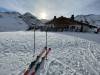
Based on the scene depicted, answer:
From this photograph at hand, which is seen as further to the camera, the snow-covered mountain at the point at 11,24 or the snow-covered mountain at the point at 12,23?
the snow-covered mountain at the point at 12,23

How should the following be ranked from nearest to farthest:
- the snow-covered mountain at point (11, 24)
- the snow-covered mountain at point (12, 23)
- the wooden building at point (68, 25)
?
the wooden building at point (68, 25) < the snow-covered mountain at point (11, 24) < the snow-covered mountain at point (12, 23)

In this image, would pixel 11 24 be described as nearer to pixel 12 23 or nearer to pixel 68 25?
pixel 12 23

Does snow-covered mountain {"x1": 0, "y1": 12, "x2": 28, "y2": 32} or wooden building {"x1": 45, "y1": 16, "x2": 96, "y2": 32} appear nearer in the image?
wooden building {"x1": 45, "y1": 16, "x2": 96, "y2": 32}

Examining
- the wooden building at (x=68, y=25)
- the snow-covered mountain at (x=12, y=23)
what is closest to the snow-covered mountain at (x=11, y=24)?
the snow-covered mountain at (x=12, y=23)

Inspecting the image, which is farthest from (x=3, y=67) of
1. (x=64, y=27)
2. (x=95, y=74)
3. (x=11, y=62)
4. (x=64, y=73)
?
(x=64, y=27)

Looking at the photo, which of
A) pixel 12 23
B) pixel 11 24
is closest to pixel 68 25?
pixel 11 24

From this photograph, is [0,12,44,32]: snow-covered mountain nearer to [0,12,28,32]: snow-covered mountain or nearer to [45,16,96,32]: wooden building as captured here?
[0,12,28,32]: snow-covered mountain

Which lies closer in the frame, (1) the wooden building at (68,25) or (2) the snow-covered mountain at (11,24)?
(1) the wooden building at (68,25)

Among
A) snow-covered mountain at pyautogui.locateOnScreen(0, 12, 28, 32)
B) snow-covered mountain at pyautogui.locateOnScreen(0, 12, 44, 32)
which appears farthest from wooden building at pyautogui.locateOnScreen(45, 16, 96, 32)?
snow-covered mountain at pyautogui.locateOnScreen(0, 12, 28, 32)

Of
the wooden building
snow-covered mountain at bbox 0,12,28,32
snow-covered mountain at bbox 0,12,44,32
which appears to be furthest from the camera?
snow-covered mountain at bbox 0,12,44,32

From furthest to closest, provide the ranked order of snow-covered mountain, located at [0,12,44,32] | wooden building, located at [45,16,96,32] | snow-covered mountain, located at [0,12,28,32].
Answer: snow-covered mountain, located at [0,12,44,32] → snow-covered mountain, located at [0,12,28,32] → wooden building, located at [45,16,96,32]

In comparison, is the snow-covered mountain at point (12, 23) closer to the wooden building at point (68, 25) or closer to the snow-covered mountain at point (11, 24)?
the snow-covered mountain at point (11, 24)

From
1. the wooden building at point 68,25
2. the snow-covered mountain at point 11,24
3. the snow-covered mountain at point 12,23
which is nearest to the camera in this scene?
the wooden building at point 68,25

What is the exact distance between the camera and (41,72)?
2.95 m
